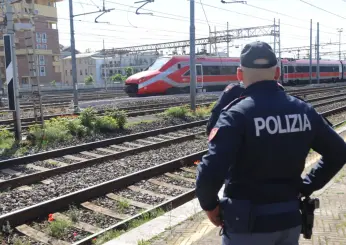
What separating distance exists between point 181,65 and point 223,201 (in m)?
26.7

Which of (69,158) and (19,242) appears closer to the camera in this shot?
(19,242)

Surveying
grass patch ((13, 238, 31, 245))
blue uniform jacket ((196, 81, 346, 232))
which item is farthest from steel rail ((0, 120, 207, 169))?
blue uniform jacket ((196, 81, 346, 232))

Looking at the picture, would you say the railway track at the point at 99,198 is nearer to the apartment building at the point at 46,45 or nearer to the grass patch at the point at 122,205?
the grass patch at the point at 122,205

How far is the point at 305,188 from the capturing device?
2.38m

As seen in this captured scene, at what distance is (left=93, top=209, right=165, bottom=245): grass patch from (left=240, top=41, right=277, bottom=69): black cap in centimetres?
328

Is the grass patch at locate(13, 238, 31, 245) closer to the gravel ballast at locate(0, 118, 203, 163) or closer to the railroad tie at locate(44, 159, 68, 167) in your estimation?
the railroad tie at locate(44, 159, 68, 167)

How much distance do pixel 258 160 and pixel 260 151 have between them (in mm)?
49

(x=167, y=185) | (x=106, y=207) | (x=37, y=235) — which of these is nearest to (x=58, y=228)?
(x=37, y=235)

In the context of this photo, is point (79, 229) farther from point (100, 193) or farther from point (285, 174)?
point (285, 174)

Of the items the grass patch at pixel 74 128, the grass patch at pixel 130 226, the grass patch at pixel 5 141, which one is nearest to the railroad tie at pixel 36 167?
the grass patch at pixel 5 141

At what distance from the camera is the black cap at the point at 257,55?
2209mm

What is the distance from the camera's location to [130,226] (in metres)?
5.32

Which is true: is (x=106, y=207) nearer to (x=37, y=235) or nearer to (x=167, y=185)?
(x=37, y=235)

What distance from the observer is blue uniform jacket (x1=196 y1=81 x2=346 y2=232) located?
2.06 metres
